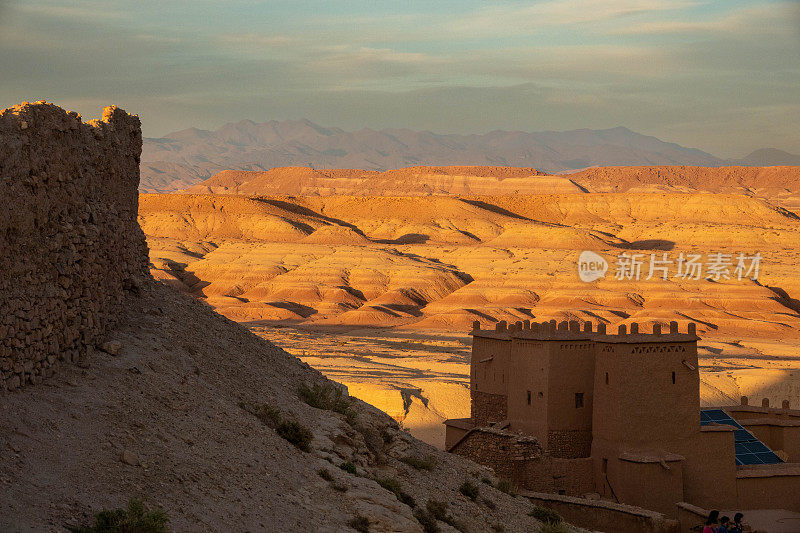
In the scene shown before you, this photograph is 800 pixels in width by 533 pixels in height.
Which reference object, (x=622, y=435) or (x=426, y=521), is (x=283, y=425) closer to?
(x=426, y=521)

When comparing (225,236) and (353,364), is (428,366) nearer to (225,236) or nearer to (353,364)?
(353,364)

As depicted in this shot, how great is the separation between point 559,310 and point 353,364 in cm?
2890

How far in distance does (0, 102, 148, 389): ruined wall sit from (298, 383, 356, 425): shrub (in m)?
3.58

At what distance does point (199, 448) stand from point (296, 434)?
217 centimetres

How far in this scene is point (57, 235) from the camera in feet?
35.1

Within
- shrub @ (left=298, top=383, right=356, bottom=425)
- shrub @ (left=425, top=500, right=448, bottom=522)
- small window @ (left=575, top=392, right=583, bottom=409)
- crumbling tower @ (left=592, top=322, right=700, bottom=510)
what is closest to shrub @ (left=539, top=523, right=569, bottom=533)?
shrub @ (left=425, top=500, right=448, bottom=522)

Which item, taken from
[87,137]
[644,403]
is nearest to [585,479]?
[644,403]

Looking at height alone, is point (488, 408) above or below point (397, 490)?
below

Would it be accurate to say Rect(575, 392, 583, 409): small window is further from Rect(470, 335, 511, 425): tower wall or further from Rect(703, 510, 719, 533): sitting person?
Rect(703, 510, 719, 533): sitting person

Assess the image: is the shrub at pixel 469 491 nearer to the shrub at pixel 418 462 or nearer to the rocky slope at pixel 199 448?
the rocky slope at pixel 199 448

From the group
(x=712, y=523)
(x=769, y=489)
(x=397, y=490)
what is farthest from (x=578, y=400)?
(x=397, y=490)

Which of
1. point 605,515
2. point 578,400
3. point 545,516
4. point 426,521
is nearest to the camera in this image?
point 426,521

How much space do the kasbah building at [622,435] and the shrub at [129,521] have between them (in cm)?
1273

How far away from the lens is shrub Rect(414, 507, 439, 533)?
38.9 ft
